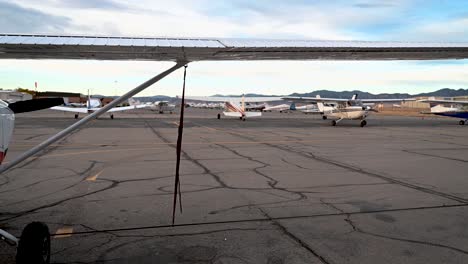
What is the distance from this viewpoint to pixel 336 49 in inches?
205

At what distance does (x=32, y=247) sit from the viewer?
331 centimetres

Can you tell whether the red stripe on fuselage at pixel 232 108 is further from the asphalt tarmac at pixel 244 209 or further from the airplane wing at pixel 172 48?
the airplane wing at pixel 172 48

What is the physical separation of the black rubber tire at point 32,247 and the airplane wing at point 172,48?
81.2 inches

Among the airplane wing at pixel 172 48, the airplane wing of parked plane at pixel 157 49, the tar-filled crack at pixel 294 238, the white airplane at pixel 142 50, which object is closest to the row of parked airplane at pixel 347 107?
the airplane wing at pixel 172 48

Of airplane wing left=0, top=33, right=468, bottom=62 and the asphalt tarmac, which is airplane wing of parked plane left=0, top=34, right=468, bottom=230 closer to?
airplane wing left=0, top=33, right=468, bottom=62

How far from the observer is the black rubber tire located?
10.8 ft

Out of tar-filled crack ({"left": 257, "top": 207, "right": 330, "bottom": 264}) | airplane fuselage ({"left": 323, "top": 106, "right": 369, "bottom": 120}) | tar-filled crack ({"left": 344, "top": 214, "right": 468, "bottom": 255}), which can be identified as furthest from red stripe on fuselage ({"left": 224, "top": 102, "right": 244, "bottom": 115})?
tar-filled crack ({"left": 344, "top": 214, "right": 468, "bottom": 255})

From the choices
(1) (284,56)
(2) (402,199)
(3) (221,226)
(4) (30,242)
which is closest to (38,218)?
(4) (30,242)

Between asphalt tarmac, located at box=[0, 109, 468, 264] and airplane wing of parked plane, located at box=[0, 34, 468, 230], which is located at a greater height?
airplane wing of parked plane, located at box=[0, 34, 468, 230]

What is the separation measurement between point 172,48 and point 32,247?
2.38m

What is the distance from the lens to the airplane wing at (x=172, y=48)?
428 centimetres

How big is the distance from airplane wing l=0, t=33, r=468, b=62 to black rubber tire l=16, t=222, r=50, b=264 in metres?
2.06

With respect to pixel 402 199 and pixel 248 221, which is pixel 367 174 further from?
pixel 248 221

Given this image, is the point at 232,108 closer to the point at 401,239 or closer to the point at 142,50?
the point at 142,50
